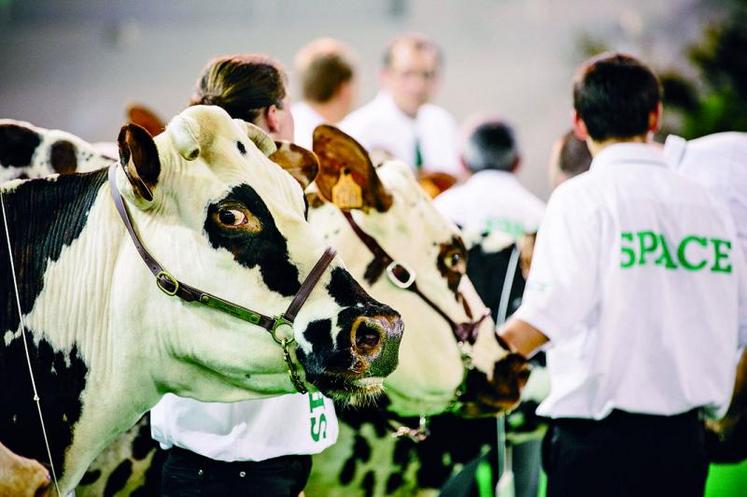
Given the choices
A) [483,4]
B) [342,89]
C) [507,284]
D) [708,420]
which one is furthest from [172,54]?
[708,420]

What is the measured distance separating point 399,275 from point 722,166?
140 centimetres

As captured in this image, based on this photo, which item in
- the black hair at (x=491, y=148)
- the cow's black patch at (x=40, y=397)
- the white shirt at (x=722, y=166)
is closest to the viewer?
the cow's black patch at (x=40, y=397)

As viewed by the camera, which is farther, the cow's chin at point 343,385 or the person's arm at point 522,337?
the person's arm at point 522,337

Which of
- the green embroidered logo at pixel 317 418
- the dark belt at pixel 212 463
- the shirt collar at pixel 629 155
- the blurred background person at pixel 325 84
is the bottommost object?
the dark belt at pixel 212 463

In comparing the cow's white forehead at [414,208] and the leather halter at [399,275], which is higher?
the cow's white forehead at [414,208]

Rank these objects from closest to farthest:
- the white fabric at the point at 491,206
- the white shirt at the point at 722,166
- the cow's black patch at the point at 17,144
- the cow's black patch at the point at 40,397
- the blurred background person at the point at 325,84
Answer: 1. the cow's black patch at the point at 40,397
2. the cow's black patch at the point at 17,144
3. the white shirt at the point at 722,166
4. the white fabric at the point at 491,206
5. the blurred background person at the point at 325,84

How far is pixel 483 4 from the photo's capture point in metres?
13.1

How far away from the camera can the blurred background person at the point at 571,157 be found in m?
5.16

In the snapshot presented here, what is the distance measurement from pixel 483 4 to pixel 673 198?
10.1 meters

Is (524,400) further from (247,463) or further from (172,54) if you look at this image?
(172,54)

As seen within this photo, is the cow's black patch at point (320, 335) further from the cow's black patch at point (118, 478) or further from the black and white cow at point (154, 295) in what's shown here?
the cow's black patch at point (118, 478)

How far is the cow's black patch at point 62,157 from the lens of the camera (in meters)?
2.82

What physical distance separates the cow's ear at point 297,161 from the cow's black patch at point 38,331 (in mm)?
609

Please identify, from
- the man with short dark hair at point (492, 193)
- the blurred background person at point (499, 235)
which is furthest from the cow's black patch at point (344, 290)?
the man with short dark hair at point (492, 193)
